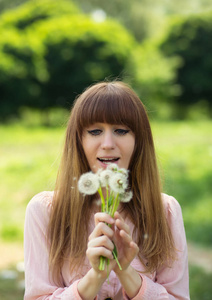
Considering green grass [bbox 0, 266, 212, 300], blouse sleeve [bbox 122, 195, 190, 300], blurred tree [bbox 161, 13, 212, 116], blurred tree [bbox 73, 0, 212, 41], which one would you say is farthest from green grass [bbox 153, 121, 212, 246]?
blurred tree [bbox 73, 0, 212, 41]

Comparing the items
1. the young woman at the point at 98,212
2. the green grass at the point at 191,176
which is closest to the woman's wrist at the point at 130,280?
the young woman at the point at 98,212

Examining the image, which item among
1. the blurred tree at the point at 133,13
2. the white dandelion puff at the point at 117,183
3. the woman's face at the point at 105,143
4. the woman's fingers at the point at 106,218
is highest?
the blurred tree at the point at 133,13

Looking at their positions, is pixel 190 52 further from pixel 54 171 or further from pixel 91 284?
pixel 91 284

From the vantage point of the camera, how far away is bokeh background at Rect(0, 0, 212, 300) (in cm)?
602

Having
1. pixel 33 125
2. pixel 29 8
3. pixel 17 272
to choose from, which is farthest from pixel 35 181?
pixel 29 8

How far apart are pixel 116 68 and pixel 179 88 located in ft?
13.6

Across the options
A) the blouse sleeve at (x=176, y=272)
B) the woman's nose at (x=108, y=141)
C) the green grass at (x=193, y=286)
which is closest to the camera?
the woman's nose at (x=108, y=141)

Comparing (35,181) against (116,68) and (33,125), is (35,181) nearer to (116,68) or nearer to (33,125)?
(33,125)

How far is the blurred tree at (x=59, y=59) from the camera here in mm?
12320

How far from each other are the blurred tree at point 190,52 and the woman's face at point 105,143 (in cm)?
1544

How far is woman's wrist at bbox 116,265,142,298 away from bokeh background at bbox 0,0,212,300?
0.72 meters

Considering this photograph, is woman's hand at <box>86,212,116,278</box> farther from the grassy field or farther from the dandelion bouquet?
the grassy field

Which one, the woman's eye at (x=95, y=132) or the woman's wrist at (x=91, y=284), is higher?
the woman's eye at (x=95, y=132)

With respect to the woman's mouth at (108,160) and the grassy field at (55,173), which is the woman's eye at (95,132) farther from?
the grassy field at (55,173)
